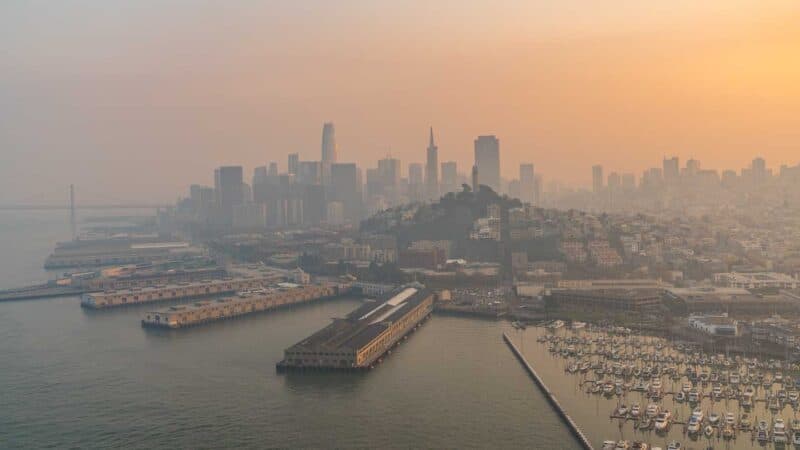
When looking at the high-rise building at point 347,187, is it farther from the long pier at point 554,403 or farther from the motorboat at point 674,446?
the motorboat at point 674,446

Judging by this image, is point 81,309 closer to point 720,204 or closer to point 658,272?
point 658,272

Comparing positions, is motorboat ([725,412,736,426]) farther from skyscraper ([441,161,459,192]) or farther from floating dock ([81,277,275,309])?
skyscraper ([441,161,459,192])

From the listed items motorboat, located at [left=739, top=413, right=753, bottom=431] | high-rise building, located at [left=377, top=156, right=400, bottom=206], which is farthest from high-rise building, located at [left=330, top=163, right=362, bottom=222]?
motorboat, located at [left=739, top=413, right=753, bottom=431]

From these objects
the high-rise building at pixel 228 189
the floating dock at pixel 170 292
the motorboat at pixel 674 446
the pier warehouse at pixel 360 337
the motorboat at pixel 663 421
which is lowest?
the motorboat at pixel 674 446

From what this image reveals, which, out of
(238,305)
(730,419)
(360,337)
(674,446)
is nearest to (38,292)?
(238,305)

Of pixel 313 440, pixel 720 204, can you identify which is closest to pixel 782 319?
pixel 313 440

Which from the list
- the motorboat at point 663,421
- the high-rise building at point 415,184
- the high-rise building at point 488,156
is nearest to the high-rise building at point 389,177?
the high-rise building at point 415,184

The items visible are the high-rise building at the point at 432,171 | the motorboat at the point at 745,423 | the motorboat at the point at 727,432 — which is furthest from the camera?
the high-rise building at the point at 432,171
